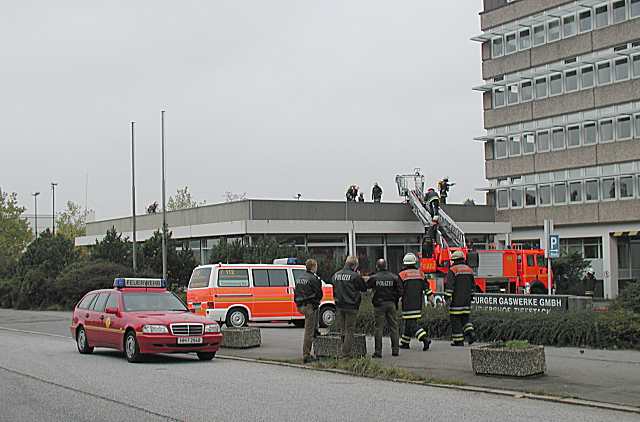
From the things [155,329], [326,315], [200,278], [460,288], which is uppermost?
[200,278]

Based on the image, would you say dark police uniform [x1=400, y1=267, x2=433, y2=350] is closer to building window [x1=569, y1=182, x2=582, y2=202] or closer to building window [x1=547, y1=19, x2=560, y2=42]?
building window [x1=569, y1=182, x2=582, y2=202]

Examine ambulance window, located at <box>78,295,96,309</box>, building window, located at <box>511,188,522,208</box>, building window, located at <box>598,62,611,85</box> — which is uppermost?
building window, located at <box>598,62,611,85</box>

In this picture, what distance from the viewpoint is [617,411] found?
10477 millimetres

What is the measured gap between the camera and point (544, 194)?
190ft

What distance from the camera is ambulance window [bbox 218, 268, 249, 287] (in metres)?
25.4

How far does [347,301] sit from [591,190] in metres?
42.0

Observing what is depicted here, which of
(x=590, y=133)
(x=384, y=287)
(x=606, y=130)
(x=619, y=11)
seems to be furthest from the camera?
(x=590, y=133)

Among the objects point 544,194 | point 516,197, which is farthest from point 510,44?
point 544,194

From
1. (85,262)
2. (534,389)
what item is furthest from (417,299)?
(85,262)

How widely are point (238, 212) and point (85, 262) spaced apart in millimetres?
8324

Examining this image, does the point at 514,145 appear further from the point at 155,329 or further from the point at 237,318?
the point at 155,329

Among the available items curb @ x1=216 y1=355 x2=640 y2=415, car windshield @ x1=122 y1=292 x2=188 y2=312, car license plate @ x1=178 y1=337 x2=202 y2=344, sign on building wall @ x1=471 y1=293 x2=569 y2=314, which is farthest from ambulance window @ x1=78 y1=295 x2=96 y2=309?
sign on building wall @ x1=471 y1=293 x2=569 y2=314

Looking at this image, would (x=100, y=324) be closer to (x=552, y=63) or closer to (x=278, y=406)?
(x=278, y=406)

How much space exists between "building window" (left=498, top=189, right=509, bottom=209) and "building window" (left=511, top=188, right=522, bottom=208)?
0.53 metres
